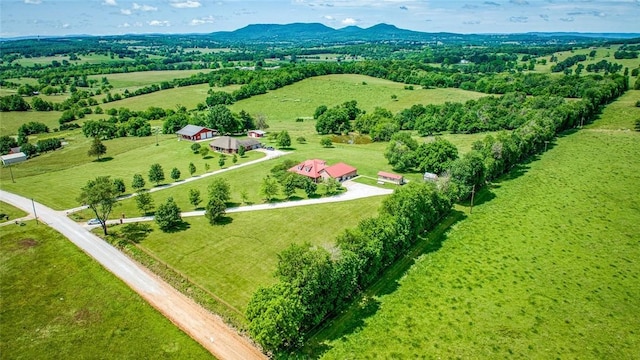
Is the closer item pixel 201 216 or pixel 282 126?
pixel 201 216

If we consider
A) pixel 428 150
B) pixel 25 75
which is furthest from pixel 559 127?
pixel 25 75

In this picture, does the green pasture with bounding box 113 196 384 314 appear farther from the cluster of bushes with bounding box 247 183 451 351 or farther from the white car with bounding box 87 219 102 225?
the cluster of bushes with bounding box 247 183 451 351

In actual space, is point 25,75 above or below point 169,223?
above

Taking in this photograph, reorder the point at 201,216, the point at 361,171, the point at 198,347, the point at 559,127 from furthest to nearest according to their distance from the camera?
the point at 559,127
the point at 361,171
the point at 201,216
the point at 198,347

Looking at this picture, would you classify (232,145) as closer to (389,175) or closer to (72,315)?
(389,175)

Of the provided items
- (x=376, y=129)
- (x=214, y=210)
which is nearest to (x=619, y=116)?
(x=376, y=129)

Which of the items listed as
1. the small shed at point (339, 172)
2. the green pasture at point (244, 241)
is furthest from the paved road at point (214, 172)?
the small shed at point (339, 172)

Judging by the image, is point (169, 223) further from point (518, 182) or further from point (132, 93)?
point (132, 93)

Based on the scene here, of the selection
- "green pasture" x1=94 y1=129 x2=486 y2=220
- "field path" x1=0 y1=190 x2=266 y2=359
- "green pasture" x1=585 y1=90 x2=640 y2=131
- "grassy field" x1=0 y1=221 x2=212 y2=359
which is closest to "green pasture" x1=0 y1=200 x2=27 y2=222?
"field path" x1=0 y1=190 x2=266 y2=359
